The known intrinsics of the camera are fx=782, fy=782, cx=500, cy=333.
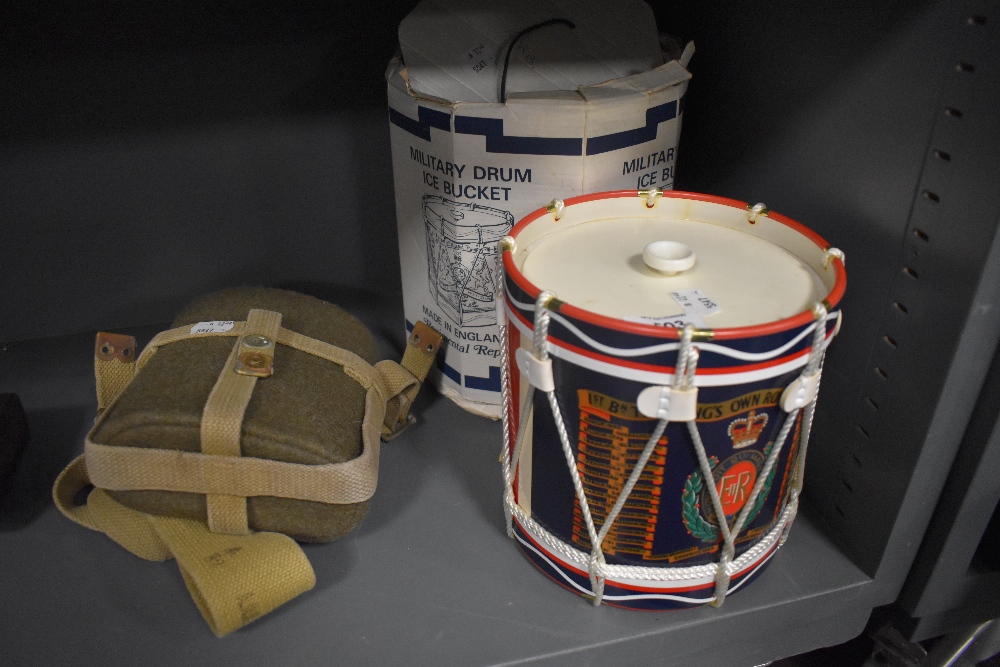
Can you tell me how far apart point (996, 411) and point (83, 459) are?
2.31 ft

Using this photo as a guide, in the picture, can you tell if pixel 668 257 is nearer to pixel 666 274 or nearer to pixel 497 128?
pixel 666 274

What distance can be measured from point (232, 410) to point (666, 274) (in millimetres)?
335

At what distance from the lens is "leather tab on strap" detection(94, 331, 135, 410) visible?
2.29ft

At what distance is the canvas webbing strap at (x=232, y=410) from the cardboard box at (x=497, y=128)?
0.19 m

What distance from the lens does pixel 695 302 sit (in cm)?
52

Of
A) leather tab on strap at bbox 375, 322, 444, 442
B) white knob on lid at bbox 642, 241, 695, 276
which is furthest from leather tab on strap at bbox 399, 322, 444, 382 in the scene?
white knob on lid at bbox 642, 241, 695, 276

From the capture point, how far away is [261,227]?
3.03 ft

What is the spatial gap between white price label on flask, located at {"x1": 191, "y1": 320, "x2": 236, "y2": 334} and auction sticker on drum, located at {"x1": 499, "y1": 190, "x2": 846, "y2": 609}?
25 cm

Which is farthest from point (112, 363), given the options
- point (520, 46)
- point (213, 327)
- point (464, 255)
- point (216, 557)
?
point (520, 46)

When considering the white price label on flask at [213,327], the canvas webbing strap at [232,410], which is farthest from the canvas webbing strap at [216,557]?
the white price label on flask at [213,327]

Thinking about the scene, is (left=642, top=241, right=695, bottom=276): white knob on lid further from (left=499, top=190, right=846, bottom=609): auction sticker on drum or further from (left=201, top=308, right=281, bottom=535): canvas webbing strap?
(left=201, top=308, right=281, bottom=535): canvas webbing strap

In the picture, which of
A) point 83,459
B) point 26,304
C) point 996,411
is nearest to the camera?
point 996,411

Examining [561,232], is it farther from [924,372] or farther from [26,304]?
[26,304]

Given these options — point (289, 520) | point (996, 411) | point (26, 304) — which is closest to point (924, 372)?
point (996, 411)
